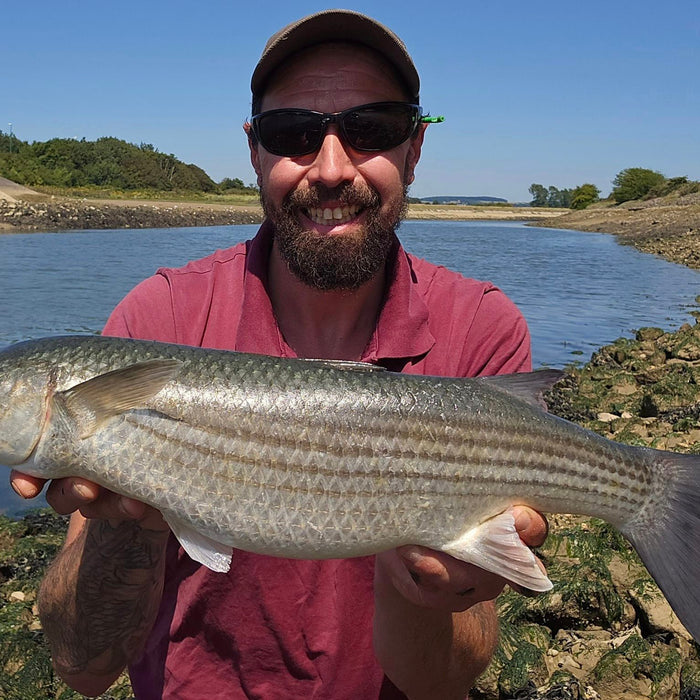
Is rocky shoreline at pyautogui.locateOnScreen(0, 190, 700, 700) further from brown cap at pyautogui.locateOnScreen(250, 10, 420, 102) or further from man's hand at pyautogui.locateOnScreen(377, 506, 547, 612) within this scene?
brown cap at pyautogui.locateOnScreen(250, 10, 420, 102)

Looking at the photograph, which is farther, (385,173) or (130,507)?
(385,173)

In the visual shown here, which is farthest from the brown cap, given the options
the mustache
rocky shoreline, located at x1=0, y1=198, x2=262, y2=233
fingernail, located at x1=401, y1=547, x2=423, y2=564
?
rocky shoreline, located at x1=0, y1=198, x2=262, y2=233

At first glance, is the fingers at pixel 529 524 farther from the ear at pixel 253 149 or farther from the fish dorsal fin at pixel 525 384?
the ear at pixel 253 149

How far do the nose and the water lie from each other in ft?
19.9

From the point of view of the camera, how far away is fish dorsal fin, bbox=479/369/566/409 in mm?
2994

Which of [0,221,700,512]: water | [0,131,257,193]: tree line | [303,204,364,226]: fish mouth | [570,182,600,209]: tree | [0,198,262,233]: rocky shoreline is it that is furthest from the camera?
[570,182,600,209]: tree

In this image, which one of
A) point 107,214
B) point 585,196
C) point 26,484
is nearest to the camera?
point 26,484

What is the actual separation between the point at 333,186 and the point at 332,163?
0.37 feet

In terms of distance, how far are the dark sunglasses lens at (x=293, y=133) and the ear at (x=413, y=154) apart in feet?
1.90

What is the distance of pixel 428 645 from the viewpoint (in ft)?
10.4

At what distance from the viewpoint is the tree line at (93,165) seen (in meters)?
82.9

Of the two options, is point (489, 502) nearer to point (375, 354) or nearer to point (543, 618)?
point (375, 354)

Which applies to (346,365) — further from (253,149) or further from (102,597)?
(253,149)

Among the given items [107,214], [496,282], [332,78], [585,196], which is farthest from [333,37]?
[585,196]
